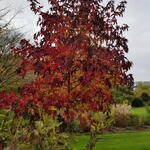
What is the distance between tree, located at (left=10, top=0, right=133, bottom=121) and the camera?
679 cm

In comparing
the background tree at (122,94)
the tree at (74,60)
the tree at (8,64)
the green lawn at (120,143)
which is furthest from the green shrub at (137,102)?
the tree at (74,60)

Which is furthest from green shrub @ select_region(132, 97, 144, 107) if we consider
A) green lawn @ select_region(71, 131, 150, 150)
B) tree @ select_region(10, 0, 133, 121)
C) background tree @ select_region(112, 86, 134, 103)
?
tree @ select_region(10, 0, 133, 121)

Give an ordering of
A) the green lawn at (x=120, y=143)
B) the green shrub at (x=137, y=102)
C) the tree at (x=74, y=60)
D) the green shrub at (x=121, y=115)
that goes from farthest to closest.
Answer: the green shrub at (x=137, y=102), the green shrub at (x=121, y=115), the green lawn at (x=120, y=143), the tree at (x=74, y=60)

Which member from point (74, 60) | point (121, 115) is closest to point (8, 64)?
point (121, 115)

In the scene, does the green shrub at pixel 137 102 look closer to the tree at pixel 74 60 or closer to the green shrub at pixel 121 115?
the green shrub at pixel 121 115

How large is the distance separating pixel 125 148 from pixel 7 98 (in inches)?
184

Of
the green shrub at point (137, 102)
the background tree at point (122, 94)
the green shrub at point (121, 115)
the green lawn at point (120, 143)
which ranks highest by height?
the background tree at point (122, 94)

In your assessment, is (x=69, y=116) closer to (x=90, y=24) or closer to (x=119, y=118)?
(x=90, y=24)

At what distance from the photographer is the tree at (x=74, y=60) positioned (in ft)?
22.3

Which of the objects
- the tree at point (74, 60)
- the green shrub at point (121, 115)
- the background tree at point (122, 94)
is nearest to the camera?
the tree at point (74, 60)

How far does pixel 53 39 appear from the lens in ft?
23.3

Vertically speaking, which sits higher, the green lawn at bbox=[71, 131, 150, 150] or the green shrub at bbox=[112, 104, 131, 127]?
the green shrub at bbox=[112, 104, 131, 127]

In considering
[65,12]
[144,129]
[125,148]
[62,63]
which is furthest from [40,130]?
[144,129]

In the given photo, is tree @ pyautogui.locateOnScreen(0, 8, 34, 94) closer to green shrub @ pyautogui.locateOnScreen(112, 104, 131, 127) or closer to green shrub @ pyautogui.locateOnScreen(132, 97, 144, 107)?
green shrub @ pyautogui.locateOnScreen(112, 104, 131, 127)
